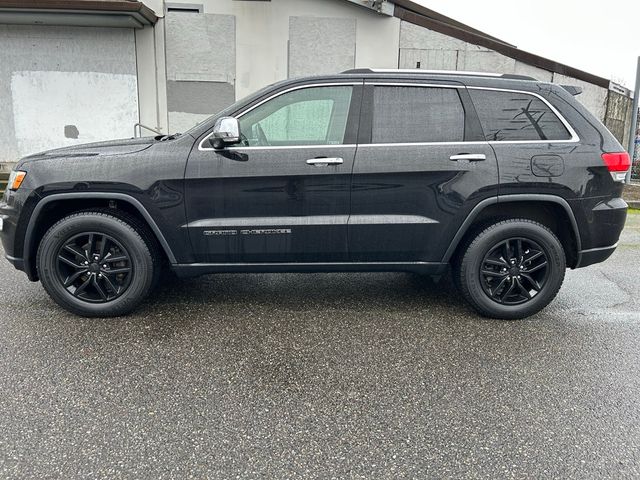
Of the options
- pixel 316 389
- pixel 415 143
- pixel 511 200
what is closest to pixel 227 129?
pixel 415 143

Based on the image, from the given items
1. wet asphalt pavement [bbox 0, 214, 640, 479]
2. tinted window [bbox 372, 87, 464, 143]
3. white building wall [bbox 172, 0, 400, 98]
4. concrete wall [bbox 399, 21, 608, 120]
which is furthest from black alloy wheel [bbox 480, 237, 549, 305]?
concrete wall [bbox 399, 21, 608, 120]

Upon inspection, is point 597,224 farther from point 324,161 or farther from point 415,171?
point 324,161

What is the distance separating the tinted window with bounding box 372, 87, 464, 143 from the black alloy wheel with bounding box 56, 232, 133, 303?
2182 mm

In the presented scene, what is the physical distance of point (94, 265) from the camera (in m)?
3.71

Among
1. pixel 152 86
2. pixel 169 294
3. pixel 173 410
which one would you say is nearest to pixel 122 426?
pixel 173 410

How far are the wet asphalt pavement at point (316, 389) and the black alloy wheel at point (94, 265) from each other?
0.26m

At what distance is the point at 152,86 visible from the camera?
1034 centimetres

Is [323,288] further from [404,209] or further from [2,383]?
[2,383]

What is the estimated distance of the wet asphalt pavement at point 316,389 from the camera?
223 cm

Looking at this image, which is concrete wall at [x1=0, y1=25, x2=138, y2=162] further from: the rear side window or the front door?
the rear side window

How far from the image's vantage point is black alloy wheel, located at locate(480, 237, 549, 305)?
3787 mm

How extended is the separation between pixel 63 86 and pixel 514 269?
32.9 feet

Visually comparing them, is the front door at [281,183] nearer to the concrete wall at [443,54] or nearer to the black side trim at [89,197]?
the black side trim at [89,197]

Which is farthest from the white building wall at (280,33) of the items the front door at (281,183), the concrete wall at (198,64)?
the front door at (281,183)
